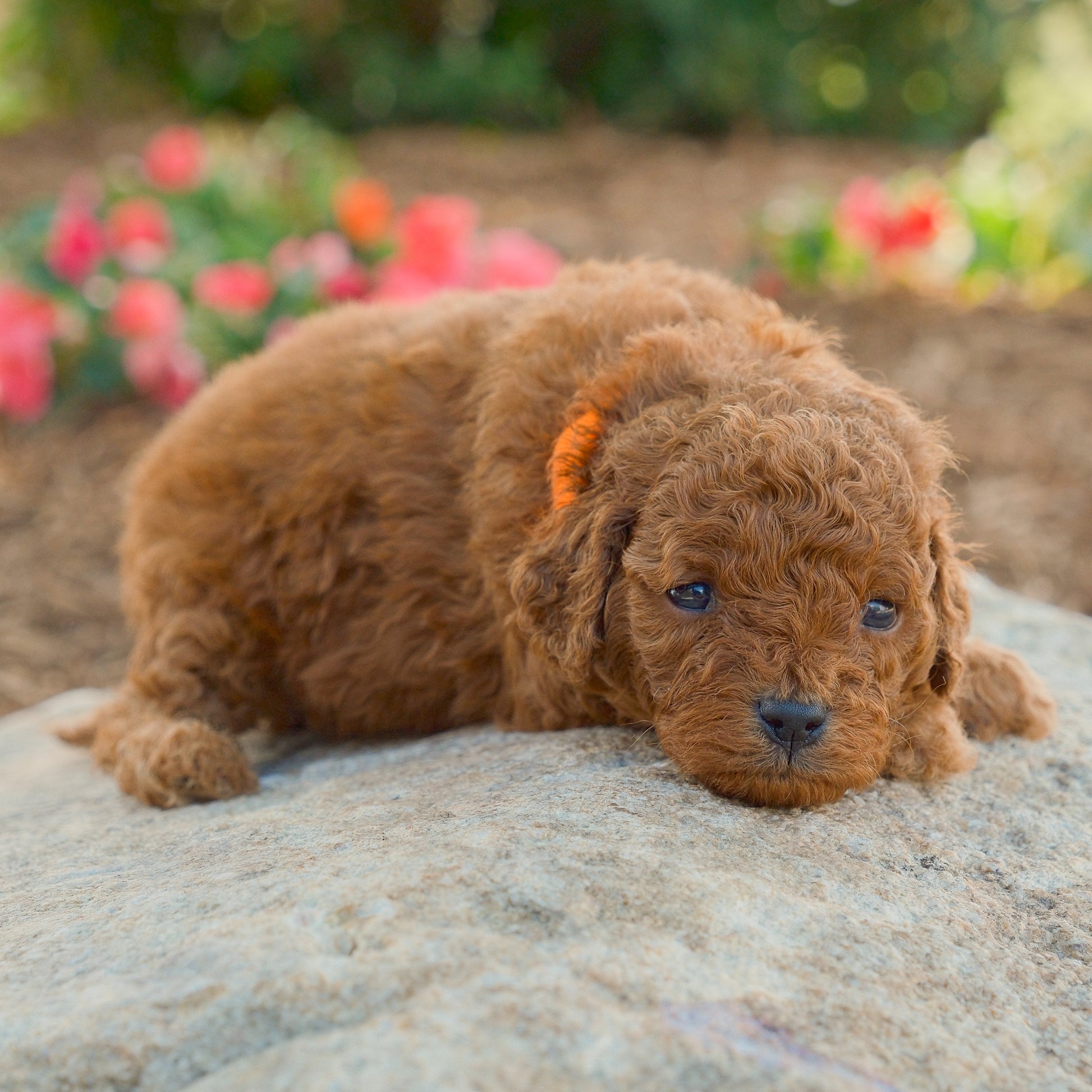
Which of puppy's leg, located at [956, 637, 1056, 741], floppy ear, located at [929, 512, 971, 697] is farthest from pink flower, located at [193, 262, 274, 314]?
floppy ear, located at [929, 512, 971, 697]

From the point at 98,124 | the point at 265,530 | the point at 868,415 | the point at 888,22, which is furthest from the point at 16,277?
the point at 888,22

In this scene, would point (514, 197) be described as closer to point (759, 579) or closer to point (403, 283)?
point (403, 283)

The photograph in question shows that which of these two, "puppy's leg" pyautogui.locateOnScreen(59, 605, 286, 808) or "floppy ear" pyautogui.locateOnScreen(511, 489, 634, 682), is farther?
"puppy's leg" pyautogui.locateOnScreen(59, 605, 286, 808)

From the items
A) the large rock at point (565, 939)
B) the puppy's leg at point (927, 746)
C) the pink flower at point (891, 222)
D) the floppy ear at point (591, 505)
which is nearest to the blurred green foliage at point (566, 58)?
the pink flower at point (891, 222)

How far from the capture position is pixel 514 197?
12102mm

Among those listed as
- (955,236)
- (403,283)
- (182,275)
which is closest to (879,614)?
(403,283)

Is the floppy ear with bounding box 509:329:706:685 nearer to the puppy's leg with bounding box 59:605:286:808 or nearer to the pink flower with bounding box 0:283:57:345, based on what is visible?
the puppy's leg with bounding box 59:605:286:808

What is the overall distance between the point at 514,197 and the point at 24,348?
234 inches

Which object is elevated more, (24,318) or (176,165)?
(176,165)

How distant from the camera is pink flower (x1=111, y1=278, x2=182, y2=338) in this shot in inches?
287

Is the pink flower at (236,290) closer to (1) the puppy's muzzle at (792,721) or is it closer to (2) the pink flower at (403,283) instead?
(2) the pink flower at (403,283)

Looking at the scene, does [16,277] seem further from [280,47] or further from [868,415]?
[280,47]

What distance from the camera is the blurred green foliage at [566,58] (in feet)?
47.4

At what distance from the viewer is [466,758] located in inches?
139
